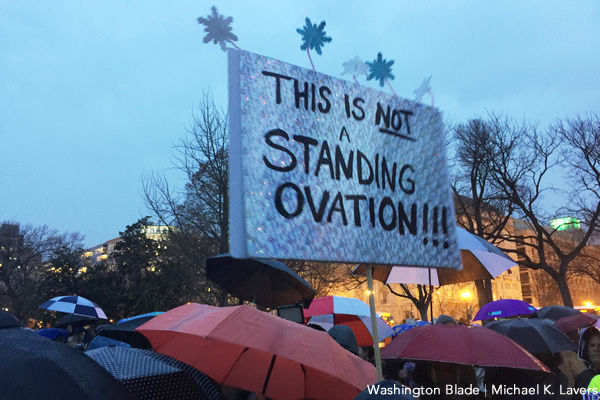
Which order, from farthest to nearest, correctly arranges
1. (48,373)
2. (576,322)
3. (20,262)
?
(20,262) < (576,322) < (48,373)

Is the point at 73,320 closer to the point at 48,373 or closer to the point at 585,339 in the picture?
the point at 48,373

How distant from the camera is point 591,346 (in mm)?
4109

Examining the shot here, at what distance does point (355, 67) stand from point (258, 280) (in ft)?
13.9

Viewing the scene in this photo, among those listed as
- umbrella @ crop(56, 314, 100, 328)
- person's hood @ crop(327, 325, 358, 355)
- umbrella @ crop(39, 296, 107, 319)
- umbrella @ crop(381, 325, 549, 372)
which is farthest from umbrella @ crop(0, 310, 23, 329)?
umbrella @ crop(56, 314, 100, 328)

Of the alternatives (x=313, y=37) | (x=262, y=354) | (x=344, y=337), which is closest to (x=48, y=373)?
(x=262, y=354)

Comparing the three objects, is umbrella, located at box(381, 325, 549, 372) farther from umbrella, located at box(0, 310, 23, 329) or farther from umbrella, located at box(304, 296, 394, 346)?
umbrella, located at box(304, 296, 394, 346)

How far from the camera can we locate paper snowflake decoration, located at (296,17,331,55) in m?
3.02

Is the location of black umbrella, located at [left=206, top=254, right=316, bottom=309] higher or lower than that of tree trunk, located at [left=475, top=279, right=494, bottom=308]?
higher

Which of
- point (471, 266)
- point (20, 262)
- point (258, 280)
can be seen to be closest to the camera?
point (471, 266)

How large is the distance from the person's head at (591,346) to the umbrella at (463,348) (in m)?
0.53

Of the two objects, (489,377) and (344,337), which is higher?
(344,337)

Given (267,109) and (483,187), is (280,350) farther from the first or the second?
(483,187)

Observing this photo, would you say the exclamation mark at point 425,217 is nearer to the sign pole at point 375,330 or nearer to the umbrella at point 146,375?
the sign pole at point 375,330

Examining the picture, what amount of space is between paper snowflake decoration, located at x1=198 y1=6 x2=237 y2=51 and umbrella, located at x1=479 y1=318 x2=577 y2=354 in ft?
16.3
